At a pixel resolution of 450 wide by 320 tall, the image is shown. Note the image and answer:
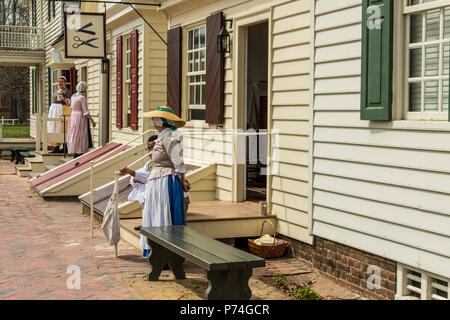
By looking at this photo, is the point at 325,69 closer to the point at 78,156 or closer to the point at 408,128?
the point at 408,128

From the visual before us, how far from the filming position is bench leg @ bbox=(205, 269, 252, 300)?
6055 millimetres

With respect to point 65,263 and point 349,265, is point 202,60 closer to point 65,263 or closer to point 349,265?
point 65,263

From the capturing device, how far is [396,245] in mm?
6793

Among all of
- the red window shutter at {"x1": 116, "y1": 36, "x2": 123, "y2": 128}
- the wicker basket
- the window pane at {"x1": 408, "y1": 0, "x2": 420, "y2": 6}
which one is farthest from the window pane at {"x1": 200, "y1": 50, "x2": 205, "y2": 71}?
the window pane at {"x1": 408, "y1": 0, "x2": 420, "y2": 6}

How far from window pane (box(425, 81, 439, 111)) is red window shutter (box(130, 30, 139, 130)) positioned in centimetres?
917

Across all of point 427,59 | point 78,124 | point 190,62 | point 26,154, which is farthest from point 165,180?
point 26,154

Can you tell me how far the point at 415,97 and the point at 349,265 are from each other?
6.54ft

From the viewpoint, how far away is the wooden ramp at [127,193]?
10.2 metres

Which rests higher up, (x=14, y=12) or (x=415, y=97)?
(x=14, y=12)

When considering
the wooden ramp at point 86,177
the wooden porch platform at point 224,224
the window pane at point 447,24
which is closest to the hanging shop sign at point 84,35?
the wooden ramp at point 86,177

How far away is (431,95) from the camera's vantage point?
6512 millimetres

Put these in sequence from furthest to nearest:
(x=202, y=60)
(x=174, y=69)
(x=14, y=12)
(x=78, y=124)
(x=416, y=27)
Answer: (x=14, y=12) < (x=78, y=124) < (x=174, y=69) < (x=202, y=60) < (x=416, y=27)

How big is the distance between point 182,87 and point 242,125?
247 cm

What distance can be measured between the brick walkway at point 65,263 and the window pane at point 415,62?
2419 millimetres
